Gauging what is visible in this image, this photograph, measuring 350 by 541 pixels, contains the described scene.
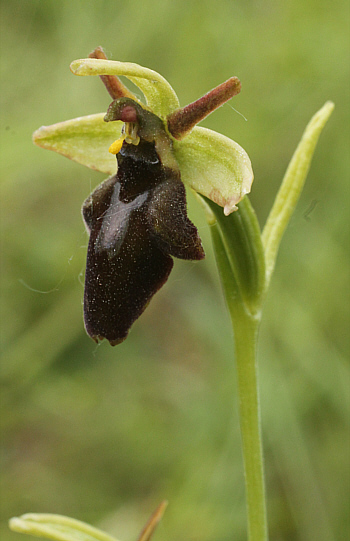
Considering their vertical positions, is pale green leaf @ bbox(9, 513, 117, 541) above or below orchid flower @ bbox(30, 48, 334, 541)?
below

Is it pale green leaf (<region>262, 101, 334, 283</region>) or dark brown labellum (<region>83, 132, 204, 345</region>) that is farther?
pale green leaf (<region>262, 101, 334, 283</region>)

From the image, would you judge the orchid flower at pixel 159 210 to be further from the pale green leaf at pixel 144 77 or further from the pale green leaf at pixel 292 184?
the pale green leaf at pixel 292 184

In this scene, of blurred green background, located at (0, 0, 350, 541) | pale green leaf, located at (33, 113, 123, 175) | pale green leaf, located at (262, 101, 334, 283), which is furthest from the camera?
blurred green background, located at (0, 0, 350, 541)

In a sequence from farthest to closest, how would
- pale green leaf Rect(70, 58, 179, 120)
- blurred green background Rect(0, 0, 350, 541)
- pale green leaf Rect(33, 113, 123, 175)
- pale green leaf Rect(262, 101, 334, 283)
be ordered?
1. blurred green background Rect(0, 0, 350, 541)
2. pale green leaf Rect(262, 101, 334, 283)
3. pale green leaf Rect(33, 113, 123, 175)
4. pale green leaf Rect(70, 58, 179, 120)

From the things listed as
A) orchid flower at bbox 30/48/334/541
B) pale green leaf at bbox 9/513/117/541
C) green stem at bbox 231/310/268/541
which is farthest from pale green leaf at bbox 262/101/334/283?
pale green leaf at bbox 9/513/117/541

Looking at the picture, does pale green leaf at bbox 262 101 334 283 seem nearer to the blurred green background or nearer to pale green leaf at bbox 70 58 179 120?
pale green leaf at bbox 70 58 179 120

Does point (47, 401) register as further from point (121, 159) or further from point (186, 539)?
point (121, 159)
